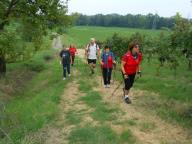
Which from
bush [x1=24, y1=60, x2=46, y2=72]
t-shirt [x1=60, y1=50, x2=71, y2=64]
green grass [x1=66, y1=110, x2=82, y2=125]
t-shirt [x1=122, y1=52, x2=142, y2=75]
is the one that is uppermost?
t-shirt [x1=122, y1=52, x2=142, y2=75]

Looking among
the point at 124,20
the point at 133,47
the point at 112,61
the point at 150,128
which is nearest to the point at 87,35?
the point at 124,20

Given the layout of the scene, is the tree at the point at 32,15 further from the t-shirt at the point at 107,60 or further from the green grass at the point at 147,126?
the green grass at the point at 147,126

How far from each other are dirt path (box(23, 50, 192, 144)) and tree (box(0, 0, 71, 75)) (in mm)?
10533

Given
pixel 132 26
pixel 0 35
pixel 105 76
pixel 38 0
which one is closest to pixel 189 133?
pixel 105 76

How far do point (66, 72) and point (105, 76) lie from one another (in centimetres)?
633

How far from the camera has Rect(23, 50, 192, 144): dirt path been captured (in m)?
11.3

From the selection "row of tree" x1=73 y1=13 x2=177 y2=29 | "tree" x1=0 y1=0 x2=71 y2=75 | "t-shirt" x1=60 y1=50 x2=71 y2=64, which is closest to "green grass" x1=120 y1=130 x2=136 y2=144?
"t-shirt" x1=60 y1=50 x2=71 y2=64

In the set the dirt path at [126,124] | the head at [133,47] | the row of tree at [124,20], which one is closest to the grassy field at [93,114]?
the dirt path at [126,124]

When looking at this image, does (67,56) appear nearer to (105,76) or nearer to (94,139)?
(105,76)

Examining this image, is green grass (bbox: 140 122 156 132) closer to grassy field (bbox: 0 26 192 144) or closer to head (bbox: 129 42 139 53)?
grassy field (bbox: 0 26 192 144)

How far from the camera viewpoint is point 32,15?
2631 centimetres

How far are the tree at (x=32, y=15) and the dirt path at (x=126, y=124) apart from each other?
10.5 metres

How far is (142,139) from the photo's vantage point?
11.2m

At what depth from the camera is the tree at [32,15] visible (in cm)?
2597
